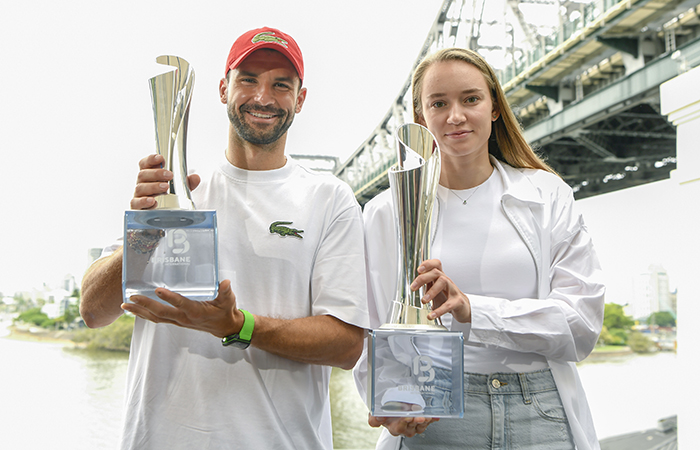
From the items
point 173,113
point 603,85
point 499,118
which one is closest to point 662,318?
point 603,85

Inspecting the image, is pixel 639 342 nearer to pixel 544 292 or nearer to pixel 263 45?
pixel 544 292

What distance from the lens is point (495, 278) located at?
47.9 inches

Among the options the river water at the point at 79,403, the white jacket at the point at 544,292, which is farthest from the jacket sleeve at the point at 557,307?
the river water at the point at 79,403

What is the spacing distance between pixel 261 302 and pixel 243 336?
15 centimetres

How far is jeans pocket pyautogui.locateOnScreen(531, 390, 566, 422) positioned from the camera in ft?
3.80

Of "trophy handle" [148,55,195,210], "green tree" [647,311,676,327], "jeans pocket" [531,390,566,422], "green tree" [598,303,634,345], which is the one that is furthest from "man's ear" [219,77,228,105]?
"green tree" [647,311,676,327]

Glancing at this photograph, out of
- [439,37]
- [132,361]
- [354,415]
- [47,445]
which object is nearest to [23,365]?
[47,445]

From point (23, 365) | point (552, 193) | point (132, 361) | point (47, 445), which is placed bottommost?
point (47, 445)

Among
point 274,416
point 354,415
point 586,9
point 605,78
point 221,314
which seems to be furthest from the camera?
point 354,415

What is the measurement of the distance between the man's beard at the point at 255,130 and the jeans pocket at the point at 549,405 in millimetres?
776

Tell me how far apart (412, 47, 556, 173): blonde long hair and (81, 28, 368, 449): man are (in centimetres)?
28

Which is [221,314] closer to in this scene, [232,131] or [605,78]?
[232,131]

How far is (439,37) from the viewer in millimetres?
26531

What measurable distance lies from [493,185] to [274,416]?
0.71 metres
